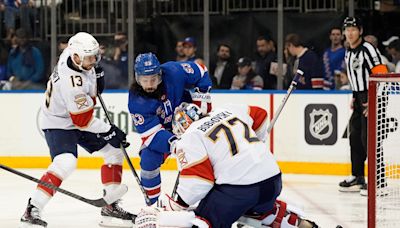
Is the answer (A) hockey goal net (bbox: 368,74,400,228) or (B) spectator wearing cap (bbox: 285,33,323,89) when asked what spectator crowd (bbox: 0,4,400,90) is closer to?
(B) spectator wearing cap (bbox: 285,33,323,89)

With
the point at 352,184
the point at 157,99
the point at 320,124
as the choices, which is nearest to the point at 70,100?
the point at 157,99

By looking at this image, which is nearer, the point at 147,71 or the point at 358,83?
the point at 147,71

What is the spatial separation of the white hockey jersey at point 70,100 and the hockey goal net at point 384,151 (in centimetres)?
A: 140

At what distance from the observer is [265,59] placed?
821 cm

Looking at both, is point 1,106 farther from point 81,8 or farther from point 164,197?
point 164,197

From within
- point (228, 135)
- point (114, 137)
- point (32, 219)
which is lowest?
point (32, 219)

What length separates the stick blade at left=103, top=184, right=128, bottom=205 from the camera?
540 centimetres

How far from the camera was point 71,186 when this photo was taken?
23.1ft

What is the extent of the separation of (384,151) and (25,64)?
4131mm

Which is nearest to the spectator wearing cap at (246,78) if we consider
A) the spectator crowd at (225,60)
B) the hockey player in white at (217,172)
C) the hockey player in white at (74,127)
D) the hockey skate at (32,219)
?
the spectator crowd at (225,60)

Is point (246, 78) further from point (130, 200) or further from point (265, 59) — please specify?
point (130, 200)

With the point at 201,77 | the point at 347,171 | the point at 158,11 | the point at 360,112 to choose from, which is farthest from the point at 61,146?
the point at 158,11

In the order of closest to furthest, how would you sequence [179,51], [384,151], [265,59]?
1. [384,151]
2. [265,59]
3. [179,51]

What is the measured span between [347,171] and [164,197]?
3.65 metres
